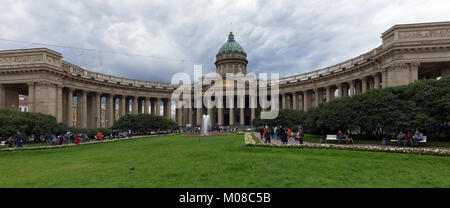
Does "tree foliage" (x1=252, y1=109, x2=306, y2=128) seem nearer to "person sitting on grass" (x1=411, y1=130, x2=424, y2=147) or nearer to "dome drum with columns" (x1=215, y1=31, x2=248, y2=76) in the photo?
"person sitting on grass" (x1=411, y1=130, x2=424, y2=147)

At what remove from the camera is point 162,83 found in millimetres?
63031

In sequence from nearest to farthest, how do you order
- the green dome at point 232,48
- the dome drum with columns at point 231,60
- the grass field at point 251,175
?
the grass field at point 251,175 < the dome drum with columns at point 231,60 < the green dome at point 232,48

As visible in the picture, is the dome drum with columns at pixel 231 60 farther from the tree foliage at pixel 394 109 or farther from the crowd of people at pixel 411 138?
the crowd of people at pixel 411 138

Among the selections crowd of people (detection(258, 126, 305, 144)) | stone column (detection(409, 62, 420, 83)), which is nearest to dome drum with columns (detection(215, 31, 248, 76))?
crowd of people (detection(258, 126, 305, 144))

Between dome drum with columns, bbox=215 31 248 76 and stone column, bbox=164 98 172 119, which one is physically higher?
dome drum with columns, bbox=215 31 248 76

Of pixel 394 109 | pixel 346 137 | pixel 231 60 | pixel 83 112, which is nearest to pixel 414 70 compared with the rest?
pixel 394 109

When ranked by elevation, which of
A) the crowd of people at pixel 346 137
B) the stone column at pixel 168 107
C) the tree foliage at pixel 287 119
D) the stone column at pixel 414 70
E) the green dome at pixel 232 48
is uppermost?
the green dome at pixel 232 48

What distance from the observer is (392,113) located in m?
17.5

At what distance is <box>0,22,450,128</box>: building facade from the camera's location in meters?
27.5

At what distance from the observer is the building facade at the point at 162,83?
90.3 ft

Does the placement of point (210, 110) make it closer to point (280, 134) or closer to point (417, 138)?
point (280, 134)

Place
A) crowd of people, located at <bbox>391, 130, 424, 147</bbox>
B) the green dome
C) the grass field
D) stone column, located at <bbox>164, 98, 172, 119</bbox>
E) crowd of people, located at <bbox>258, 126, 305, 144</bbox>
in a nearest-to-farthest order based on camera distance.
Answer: the grass field
crowd of people, located at <bbox>391, 130, 424, 147</bbox>
crowd of people, located at <bbox>258, 126, 305, 144</bbox>
stone column, located at <bbox>164, 98, 172, 119</bbox>
the green dome

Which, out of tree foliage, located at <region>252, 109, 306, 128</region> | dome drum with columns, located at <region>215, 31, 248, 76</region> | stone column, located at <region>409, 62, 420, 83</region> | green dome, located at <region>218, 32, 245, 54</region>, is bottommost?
tree foliage, located at <region>252, 109, 306, 128</region>

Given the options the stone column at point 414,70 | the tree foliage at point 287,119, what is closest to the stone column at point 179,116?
the tree foliage at point 287,119
